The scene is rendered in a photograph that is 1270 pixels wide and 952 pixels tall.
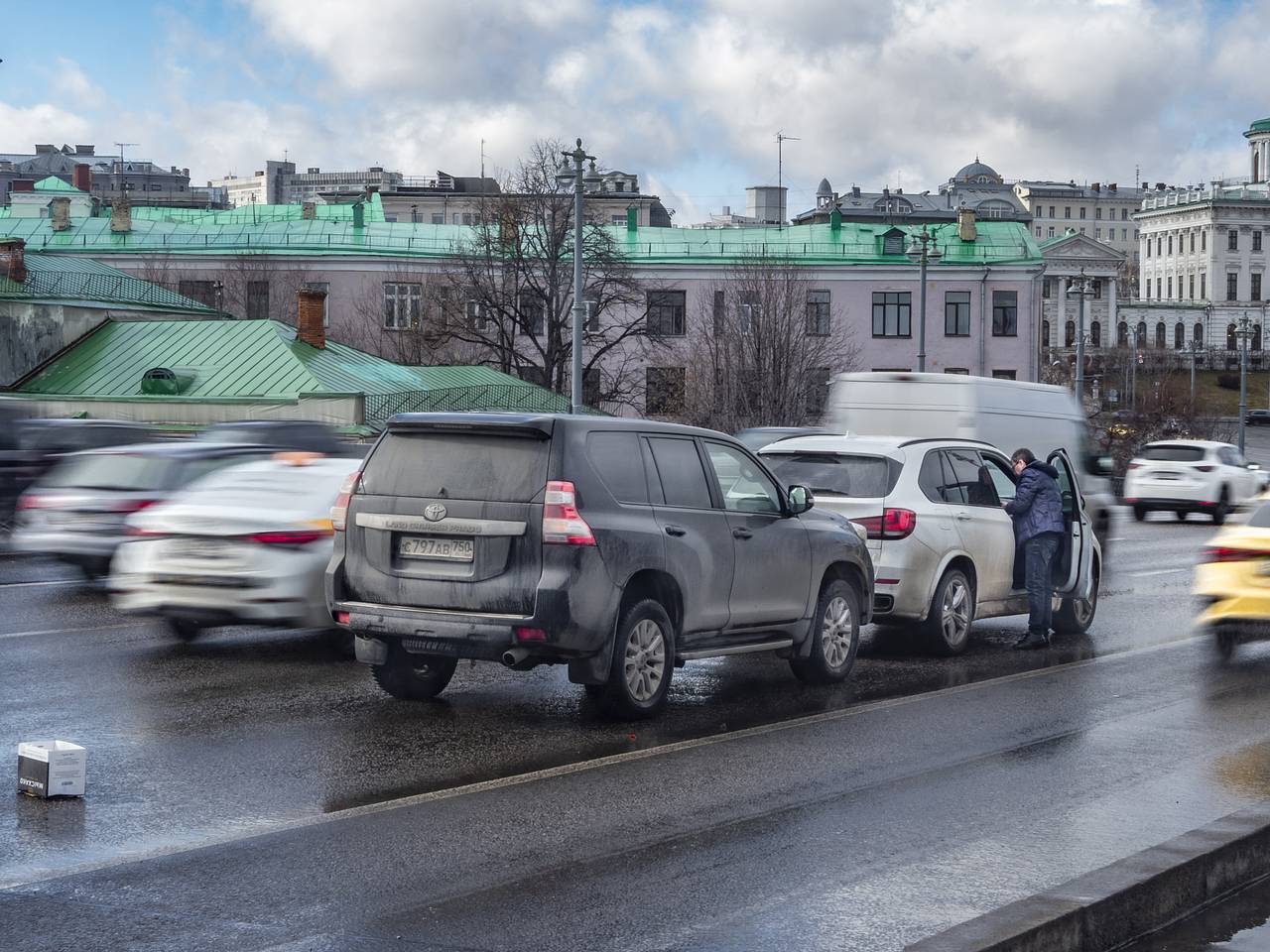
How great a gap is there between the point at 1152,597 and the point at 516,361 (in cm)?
5284

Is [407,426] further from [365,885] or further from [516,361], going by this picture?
[516,361]

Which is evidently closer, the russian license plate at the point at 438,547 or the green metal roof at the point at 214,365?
the russian license plate at the point at 438,547

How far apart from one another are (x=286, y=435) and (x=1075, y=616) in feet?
32.7

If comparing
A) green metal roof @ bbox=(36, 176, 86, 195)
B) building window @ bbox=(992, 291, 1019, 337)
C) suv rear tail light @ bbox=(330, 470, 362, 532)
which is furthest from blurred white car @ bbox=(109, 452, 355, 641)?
green metal roof @ bbox=(36, 176, 86, 195)

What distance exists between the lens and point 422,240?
79.9 metres

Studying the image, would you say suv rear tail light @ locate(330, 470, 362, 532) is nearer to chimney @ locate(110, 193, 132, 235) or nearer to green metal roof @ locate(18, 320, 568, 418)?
green metal roof @ locate(18, 320, 568, 418)

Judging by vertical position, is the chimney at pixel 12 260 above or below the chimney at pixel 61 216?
below

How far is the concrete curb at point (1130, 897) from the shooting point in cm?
518

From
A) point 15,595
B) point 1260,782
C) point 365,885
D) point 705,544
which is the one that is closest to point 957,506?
point 705,544

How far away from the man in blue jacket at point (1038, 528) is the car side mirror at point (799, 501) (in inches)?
132

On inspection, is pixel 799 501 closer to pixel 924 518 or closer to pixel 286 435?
pixel 924 518

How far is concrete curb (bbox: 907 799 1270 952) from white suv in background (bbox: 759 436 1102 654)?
5962mm

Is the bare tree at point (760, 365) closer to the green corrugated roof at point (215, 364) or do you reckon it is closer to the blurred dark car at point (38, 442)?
the green corrugated roof at point (215, 364)

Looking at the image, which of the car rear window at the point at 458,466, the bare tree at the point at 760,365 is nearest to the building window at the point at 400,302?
the bare tree at the point at 760,365
